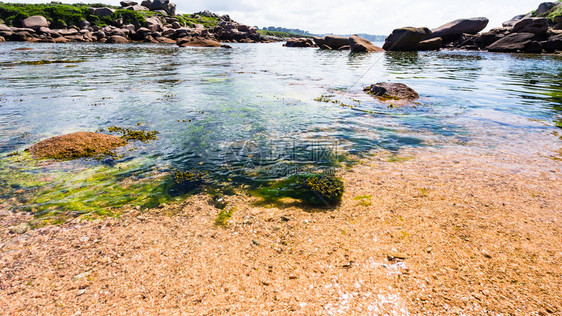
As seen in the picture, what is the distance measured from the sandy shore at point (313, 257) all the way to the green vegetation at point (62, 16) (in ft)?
317

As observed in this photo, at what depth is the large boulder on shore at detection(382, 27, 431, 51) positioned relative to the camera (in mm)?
56781

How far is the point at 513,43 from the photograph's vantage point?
167 ft

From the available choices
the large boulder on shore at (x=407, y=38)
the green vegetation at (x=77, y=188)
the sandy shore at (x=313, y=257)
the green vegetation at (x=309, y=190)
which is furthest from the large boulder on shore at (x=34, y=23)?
the green vegetation at (x=309, y=190)

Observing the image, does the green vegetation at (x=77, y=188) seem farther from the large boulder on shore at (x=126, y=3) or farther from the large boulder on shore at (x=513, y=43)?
the large boulder on shore at (x=126, y=3)

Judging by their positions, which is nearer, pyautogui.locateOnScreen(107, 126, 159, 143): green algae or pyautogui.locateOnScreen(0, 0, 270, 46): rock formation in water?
pyautogui.locateOnScreen(107, 126, 159, 143): green algae

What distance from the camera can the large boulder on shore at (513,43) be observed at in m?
49.0

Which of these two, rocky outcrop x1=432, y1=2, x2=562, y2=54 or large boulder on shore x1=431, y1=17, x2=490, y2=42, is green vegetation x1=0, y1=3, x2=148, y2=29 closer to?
large boulder on shore x1=431, y1=17, x2=490, y2=42

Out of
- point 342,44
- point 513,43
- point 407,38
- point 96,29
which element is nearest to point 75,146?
point 407,38

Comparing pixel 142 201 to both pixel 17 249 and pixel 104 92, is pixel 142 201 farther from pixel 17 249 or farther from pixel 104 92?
pixel 104 92

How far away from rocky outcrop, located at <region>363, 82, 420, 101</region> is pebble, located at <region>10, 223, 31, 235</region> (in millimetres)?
15656

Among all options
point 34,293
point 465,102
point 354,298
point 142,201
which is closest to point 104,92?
point 142,201

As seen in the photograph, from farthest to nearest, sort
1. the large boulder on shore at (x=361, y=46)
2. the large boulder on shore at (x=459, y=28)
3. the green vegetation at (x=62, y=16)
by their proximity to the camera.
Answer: the green vegetation at (x=62, y=16) < the large boulder on shore at (x=459, y=28) < the large boulder on shore at (x=361, y=46)

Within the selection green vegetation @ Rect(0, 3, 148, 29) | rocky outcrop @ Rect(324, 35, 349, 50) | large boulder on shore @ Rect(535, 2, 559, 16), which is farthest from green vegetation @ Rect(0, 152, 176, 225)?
large boulder on shore @ Rect(535, 2, 559, 16)

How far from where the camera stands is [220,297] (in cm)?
347
